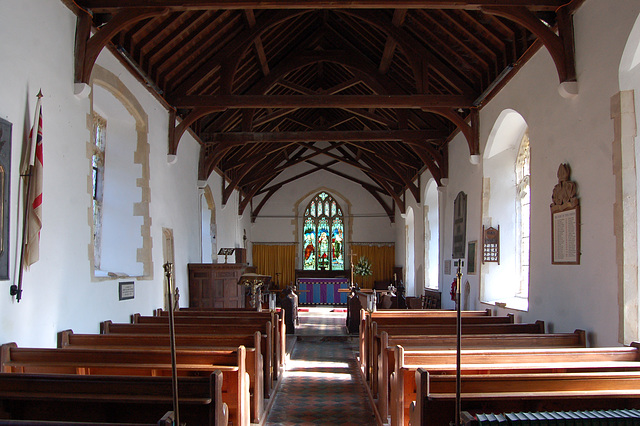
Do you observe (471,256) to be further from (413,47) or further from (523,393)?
(523,393)

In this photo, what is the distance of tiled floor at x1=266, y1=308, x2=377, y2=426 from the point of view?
483 cm

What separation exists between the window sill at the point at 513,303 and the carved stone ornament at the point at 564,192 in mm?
1414

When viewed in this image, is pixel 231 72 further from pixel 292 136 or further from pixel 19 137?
pixel 19 137

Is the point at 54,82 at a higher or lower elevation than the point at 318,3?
lower

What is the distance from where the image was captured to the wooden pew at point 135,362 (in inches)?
143

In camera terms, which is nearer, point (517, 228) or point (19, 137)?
point (19, 137)

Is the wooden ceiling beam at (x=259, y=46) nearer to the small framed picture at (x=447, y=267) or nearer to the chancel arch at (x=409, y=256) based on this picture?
the small framed picture at (x=447, y=267)

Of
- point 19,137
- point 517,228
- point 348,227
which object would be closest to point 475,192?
point 517,228

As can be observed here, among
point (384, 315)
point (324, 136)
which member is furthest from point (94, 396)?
point (324, 136)

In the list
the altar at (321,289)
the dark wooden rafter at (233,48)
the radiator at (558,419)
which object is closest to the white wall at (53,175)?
the dark wooden rafter at (233,48)

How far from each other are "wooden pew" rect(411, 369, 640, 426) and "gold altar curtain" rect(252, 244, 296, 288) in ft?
49.2

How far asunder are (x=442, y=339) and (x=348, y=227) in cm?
1348

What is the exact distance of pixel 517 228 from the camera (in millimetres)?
7363

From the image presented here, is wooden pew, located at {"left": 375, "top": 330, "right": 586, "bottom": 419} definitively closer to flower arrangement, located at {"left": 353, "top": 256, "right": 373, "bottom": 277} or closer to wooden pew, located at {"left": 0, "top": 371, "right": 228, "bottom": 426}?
wooden pew, located at {"left": 0, "top": 371, "right": 228, "bottom": 426}
